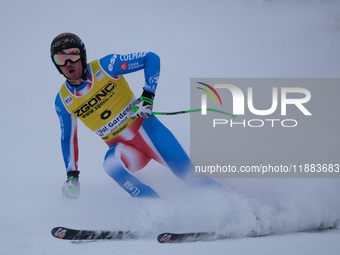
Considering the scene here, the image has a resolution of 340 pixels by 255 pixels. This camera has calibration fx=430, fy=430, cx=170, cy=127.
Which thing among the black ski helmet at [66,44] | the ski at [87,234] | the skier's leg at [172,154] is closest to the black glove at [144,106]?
the skier's leg at [172,154]

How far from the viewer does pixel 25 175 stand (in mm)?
4809

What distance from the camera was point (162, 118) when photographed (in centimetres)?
565

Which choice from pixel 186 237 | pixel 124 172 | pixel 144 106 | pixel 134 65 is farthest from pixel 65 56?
pixel 186 237

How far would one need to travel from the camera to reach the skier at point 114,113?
3199mm

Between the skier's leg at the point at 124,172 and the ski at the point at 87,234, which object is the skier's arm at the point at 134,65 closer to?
the skier's leg at the point at 124,172

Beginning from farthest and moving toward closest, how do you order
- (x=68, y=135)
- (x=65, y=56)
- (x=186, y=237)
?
(x=68, y=135) < (x=65, y=56) < (x=186, y=237)

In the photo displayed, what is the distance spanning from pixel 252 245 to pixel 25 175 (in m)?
2.99

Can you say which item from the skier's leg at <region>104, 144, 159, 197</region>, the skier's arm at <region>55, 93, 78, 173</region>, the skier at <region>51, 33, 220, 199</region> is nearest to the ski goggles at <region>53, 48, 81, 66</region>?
the skier at <region>51, 33, 220, 199</region>

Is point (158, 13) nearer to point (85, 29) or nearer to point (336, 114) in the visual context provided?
point (85, 29)

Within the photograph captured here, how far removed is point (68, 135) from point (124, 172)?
56cm

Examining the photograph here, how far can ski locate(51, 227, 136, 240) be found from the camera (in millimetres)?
2943

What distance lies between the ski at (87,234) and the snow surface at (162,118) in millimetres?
62

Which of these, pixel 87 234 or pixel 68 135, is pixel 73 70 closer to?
pixel 68 135

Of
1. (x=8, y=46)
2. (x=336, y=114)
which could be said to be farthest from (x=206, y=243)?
(x=8, y=46)
